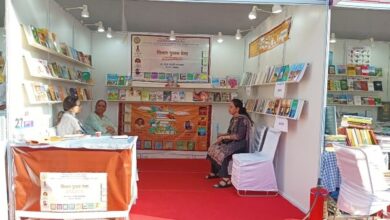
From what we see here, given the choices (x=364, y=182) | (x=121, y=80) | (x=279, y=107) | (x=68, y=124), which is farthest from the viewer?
(x=121, y=80)

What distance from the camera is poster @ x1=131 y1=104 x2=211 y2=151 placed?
306 inches

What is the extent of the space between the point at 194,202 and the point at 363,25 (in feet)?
10.3

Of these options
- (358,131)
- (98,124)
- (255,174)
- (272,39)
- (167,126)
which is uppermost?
(272,39)

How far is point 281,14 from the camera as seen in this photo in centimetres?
541

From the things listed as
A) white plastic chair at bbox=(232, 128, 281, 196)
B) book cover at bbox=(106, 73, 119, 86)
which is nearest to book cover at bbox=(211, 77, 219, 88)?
book cover at bbox=(106, 73, 119, 86)

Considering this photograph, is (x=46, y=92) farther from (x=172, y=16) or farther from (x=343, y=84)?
(x=343, y=84)

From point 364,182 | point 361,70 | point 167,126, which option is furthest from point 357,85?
point 167,126

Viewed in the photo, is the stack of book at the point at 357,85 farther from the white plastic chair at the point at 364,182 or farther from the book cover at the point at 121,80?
the book cover at the point at 121,80

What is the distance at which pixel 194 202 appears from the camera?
4578 millimetres

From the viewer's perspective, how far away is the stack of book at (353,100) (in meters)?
4.67

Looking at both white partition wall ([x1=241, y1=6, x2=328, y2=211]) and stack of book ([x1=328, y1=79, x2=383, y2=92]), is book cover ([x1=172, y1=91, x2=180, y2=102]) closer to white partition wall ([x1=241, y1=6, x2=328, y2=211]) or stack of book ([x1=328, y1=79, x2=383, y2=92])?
white partition wall ([x1=241, y1=6, x2=328, y2=211])

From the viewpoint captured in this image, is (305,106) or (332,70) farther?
(332,70)

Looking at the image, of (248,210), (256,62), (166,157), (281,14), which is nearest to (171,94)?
(166,157)

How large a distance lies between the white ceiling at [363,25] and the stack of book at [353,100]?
0.77 m
